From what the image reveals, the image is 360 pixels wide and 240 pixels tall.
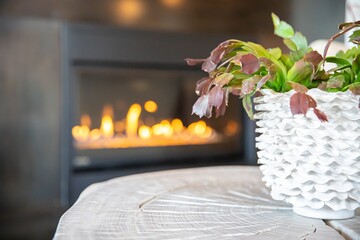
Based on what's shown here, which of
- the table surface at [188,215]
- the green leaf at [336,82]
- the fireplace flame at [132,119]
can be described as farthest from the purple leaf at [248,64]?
the fireplace flame at [132,119]

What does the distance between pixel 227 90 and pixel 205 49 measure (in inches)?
57.3

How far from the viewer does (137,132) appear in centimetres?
209

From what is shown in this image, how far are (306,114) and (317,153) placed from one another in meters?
0.07

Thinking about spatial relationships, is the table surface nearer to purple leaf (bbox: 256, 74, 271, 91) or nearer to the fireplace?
purple leaf (bbox: 256, 74, 271, 91)

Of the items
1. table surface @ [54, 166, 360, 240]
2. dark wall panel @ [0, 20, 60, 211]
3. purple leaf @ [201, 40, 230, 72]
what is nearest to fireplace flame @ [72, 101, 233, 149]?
dark wall panel @ [0, 20, 60, 211]

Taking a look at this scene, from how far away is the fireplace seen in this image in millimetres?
1873

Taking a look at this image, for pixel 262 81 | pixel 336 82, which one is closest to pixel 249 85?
pixel 262 81

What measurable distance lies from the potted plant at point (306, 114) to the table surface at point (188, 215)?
0.17ft

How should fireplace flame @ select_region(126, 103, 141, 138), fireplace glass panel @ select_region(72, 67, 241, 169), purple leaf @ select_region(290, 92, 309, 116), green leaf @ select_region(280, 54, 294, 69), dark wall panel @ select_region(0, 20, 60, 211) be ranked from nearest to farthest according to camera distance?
purple leaf @ select_region(290, 92, 309, 116)
green leaf @ select_region(280, 54, 294, 69)
dark wall panel @ select_region(0, 20, 60, 211)
fireplace glass panel @ select_region(72, 67, 241, 169)
fireplace flame @ select_region(126, 103, 141, 138)

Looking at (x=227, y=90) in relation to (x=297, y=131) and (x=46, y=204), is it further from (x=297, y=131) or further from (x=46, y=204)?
(x=46, y=204)

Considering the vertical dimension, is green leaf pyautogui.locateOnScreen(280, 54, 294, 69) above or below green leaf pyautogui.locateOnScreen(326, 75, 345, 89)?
above

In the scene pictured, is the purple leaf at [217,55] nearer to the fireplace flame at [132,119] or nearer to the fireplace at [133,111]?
the fireplace at [133,111]

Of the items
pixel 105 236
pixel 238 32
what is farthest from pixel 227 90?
pixel 238 32

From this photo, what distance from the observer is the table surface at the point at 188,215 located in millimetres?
636
